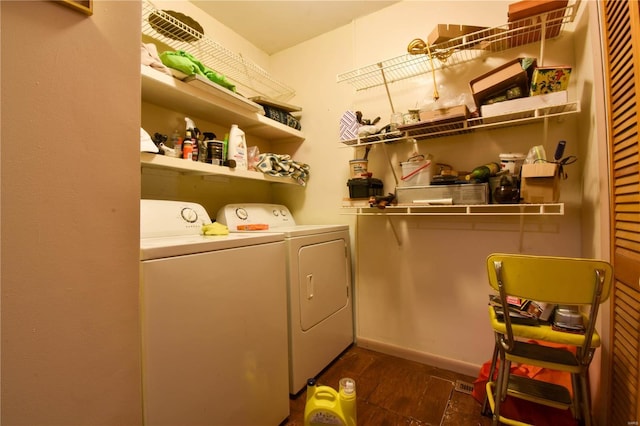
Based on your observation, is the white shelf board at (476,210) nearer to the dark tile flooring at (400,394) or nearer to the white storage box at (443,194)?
the white storage box at (443,194)

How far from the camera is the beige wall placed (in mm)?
553

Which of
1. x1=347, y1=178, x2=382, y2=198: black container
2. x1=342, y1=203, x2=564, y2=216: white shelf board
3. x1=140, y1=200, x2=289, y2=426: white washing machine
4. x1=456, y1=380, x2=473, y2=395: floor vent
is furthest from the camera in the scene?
x1=347, y1=178, x2=382, y2=198: black container

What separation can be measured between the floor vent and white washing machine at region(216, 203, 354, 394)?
0.77m

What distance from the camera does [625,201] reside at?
3.12 feet

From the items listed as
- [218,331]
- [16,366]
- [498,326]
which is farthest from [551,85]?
[16,366]

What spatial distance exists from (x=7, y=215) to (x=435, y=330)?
2.10m

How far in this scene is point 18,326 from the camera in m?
0.56

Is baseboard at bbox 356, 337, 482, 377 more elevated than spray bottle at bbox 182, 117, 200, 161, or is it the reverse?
spray bottle at bbox 182, 117, 200, 161

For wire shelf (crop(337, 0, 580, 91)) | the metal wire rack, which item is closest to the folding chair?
wire shelf (crop(337, 0, 580, 91))

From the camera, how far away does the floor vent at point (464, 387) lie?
1.56 metres

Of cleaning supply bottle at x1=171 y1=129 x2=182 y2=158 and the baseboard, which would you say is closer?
cleaning supply bottle at x1=171 y1=129 x2=182 y2=158

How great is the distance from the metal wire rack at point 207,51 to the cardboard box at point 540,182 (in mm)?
1809

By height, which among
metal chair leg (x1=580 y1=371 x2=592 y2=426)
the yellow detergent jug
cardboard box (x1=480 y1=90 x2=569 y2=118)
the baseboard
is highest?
cardboard box (x1=480 y1=90 x2=569 y2=118)

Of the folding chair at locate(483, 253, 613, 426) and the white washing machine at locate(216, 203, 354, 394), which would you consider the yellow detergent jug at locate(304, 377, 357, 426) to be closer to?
the white washing machine at locate(216, 203, 354, 394)
